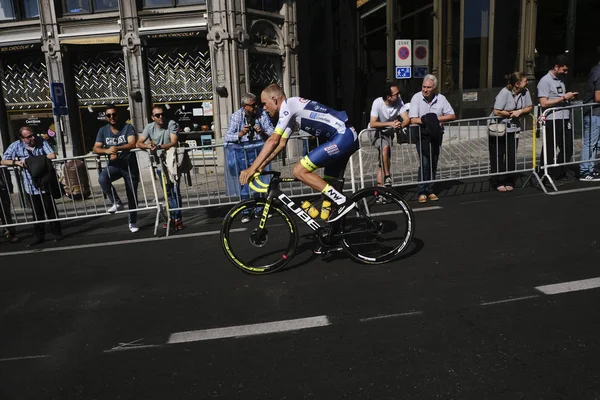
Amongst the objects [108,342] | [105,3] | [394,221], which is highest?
[105,3]

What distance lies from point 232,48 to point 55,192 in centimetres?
883

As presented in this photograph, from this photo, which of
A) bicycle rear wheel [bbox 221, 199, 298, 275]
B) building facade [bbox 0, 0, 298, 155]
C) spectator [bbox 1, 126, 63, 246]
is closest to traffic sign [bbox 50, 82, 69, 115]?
building facade [bbox 0, 0, 298, 155]

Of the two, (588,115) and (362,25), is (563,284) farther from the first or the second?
(362,25)

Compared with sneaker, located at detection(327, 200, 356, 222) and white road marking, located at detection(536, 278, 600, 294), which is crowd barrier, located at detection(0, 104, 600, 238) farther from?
white road marking, located at detection(536, 278, 600, 294)

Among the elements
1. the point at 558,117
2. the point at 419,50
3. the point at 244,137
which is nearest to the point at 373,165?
the point at 244,137

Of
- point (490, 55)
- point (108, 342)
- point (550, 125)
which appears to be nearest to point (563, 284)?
point (108, 342)

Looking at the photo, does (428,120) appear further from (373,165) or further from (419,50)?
(419,50)

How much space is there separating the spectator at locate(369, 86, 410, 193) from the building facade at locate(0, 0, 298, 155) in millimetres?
8059

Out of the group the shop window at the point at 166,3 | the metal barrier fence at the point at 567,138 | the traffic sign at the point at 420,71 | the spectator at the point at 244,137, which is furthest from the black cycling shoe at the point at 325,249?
the traffic sign at the point at 420,71

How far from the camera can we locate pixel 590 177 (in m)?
8.29

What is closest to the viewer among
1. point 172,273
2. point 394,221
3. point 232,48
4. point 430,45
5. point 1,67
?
point 394,221

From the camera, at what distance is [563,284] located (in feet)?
13.7

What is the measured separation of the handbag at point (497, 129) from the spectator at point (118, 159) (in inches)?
229

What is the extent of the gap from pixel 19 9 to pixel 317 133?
15523 mm
